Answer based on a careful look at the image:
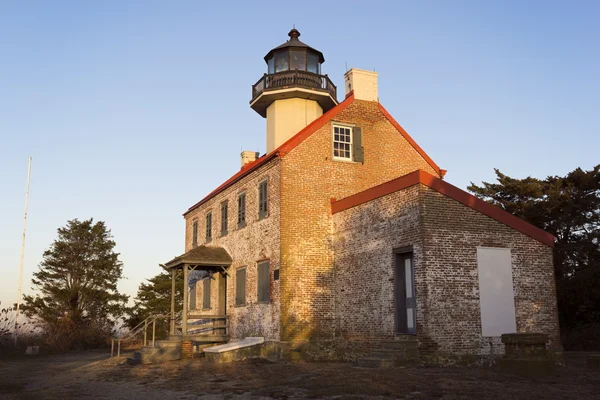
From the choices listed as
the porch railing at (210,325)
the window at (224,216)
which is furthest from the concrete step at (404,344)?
the window at (224,216)

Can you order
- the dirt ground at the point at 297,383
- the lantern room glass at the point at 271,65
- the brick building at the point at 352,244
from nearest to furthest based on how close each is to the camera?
the dirt ground at the point at 297,383 < the brick building at the point at 352,244 < the lantern room glass at the point at 271,65

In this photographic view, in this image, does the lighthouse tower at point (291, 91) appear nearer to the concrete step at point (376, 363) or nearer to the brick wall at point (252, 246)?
the brick wall at point (252, 246)

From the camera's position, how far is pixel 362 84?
20734mm

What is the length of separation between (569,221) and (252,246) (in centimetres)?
1516

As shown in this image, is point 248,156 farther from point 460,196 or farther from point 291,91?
point 460,196

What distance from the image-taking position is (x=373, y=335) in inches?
640

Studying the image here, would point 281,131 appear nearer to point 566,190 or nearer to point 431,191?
point 431,191

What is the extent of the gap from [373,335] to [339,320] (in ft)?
6.29

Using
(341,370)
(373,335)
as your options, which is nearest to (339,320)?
(373,335)

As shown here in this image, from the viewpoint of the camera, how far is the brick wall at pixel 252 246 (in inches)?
732

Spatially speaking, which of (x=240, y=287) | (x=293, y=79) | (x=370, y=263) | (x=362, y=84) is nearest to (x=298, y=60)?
(x=293, y=79)

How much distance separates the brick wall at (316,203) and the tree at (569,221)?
9.67 meters

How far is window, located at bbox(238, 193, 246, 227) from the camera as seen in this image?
21.6 metres

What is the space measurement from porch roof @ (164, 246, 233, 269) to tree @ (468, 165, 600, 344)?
539 inches
